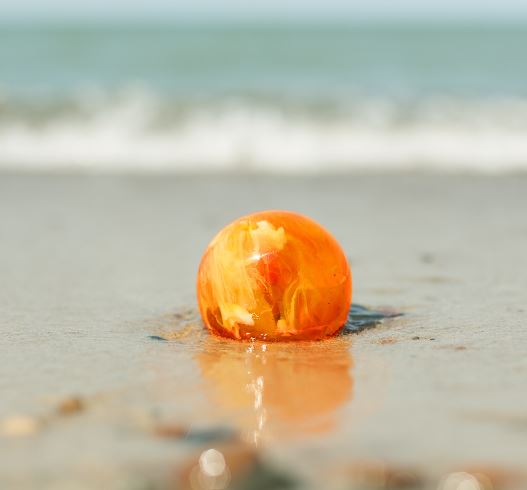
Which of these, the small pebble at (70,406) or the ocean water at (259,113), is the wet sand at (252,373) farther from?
the ocean water at (259,113)

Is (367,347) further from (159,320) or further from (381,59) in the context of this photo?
(381,59)

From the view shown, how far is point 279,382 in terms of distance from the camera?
2590mm

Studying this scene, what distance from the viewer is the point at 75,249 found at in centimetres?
504

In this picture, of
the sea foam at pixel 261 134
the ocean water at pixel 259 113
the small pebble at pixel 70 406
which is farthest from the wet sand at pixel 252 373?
the ocean water at pixel 259 113

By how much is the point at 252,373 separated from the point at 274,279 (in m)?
0.35

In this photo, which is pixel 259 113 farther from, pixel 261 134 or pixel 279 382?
pixel 279 382

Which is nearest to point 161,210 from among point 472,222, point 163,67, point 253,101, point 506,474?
point 472,222

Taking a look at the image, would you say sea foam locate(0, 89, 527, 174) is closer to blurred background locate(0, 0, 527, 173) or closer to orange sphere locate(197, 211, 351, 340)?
blurred background locate(0, 0, 527, 173)

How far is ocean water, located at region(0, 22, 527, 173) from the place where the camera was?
967cm

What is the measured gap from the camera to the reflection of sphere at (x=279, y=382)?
2.27 meters

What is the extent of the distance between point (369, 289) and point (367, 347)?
107 cm

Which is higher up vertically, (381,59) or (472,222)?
(381,59)

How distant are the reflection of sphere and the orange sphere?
0.06 m

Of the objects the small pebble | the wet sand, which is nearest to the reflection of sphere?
the wet sand
